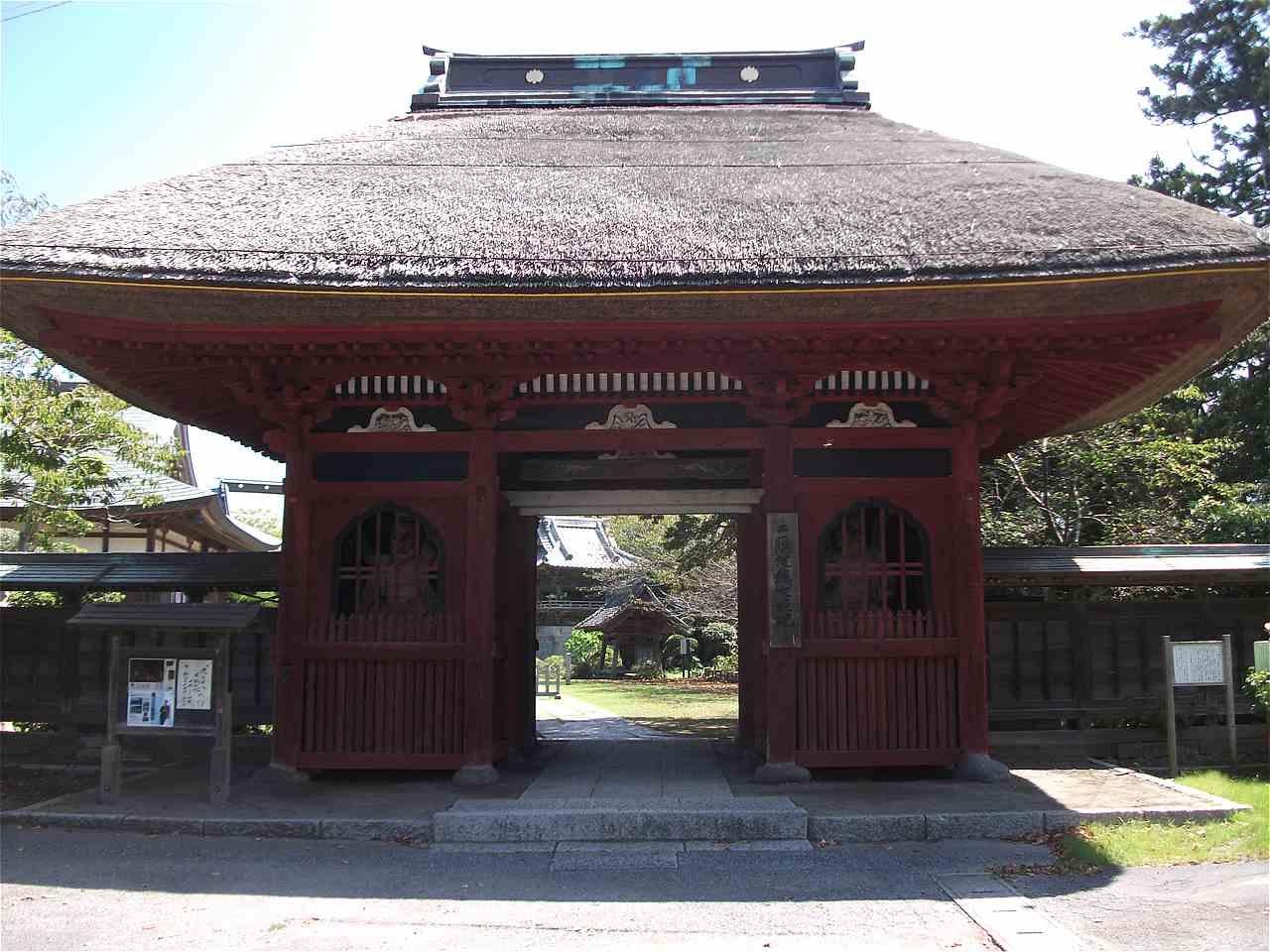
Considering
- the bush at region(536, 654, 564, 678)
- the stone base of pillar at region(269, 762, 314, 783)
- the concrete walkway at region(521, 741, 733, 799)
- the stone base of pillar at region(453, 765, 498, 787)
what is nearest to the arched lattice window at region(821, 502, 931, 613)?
the concrete walkway at region(521, 741, 733, 799)

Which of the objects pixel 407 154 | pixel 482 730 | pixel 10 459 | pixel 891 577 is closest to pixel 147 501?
pixel 10 459

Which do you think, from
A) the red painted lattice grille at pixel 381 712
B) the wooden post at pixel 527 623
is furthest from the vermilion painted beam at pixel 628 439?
the red painted lattice grille at pixel 381 712

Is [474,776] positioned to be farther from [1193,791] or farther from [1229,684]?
[1229,684]

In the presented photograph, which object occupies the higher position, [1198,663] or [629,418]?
[629,418]

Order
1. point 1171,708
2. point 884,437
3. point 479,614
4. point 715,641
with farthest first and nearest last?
point 715,641
point 1171,708
point 884,437
point 479,614

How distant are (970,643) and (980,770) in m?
1.00

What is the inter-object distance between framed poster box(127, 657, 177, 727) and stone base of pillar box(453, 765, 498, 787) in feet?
7.22

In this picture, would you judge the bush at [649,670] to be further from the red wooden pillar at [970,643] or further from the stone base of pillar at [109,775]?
the stone base of pillar at [109,775]

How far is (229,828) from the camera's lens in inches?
255

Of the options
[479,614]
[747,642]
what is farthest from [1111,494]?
[479,614]

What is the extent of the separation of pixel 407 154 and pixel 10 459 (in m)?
6.80

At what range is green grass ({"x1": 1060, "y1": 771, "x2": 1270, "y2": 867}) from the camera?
5.73 m

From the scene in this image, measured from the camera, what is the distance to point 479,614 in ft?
25.2

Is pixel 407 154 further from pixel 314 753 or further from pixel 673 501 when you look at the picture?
pixel 314 753
